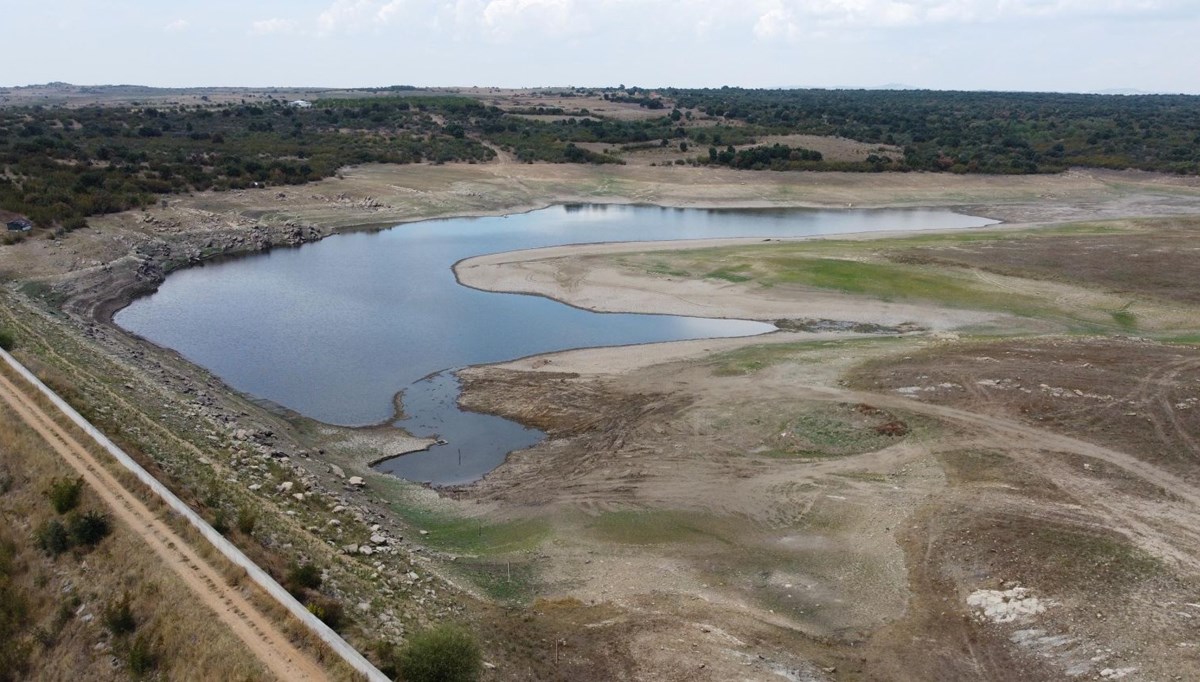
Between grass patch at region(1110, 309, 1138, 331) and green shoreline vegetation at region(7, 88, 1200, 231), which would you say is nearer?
grass patch at region(1110, 309, 1138, 331)

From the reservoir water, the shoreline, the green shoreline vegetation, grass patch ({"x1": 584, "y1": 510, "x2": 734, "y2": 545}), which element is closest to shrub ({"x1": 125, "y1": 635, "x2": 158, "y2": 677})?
grass patch ({"x1": 584, "y1": 510, "x2": 734, "y2": 545})

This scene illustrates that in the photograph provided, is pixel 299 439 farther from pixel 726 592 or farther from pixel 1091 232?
pixel 1091 232

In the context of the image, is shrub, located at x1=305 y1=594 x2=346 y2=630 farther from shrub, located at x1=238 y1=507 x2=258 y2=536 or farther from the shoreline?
the shoreline

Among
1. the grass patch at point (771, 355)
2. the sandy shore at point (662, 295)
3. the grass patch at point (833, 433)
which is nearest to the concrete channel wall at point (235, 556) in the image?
the grass patch at point (833, 433)

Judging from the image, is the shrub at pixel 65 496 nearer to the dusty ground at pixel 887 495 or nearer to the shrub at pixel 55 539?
the shrub at pixel 55 539

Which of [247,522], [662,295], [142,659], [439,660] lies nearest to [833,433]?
[439,660]

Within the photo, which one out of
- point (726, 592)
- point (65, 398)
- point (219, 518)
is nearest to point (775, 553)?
point (726, 592)
